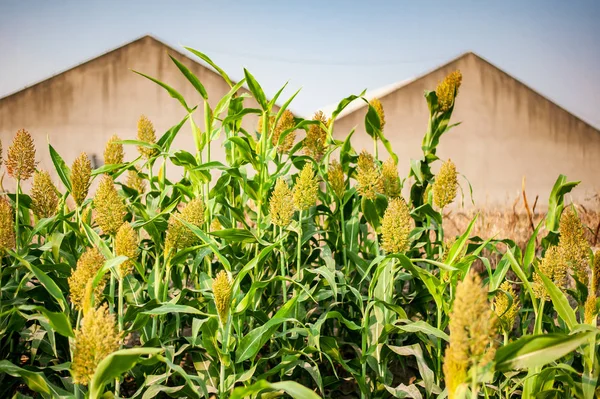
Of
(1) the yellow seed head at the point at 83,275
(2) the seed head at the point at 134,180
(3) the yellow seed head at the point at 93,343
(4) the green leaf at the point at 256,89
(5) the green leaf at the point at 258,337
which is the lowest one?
(5) the green leaf at the point at 258,337

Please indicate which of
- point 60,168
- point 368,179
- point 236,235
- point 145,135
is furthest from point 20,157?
point 368,179

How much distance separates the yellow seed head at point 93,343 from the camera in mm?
1231

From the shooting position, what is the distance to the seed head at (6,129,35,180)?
212 cm

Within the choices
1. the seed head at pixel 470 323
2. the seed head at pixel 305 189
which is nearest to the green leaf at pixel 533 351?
the seed head at pixel 470 323

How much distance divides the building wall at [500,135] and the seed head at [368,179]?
24.7 feet

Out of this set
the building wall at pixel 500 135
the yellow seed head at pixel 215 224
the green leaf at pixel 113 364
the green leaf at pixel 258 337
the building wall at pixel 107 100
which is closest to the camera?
the green leaf at pixel 113 364

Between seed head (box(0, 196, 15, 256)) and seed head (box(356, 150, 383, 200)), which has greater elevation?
seed head (box(356, 150, 383, 200))

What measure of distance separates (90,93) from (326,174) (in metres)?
7.17

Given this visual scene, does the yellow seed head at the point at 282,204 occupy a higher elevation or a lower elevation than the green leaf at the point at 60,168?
lower

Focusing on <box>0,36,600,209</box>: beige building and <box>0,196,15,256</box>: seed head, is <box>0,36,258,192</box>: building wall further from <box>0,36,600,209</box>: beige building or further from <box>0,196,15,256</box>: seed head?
<box>0,196,15,256</box>: seed head

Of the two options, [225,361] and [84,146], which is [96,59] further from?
[225,361]

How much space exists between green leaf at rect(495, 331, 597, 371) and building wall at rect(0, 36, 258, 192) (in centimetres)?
725

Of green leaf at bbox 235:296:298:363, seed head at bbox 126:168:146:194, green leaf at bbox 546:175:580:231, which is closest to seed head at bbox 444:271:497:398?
green leaf at bbox 235:296:298:363

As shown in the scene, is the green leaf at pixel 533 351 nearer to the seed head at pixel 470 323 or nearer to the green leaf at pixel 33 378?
the seed head at pixel 470 323
